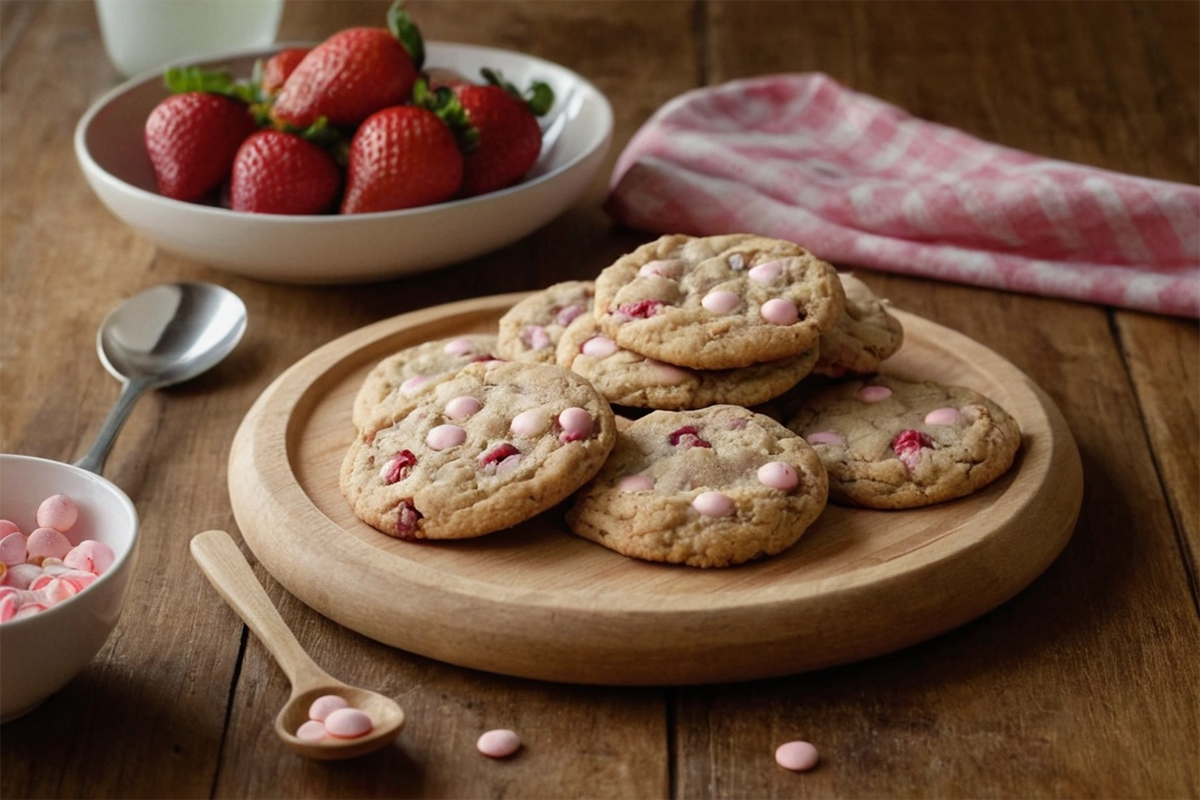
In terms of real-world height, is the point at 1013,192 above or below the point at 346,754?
below

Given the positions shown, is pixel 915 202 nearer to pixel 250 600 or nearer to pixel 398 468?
pixel 398 468

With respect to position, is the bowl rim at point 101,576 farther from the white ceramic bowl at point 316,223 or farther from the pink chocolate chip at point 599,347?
the white ceramic bowl at point 316,223

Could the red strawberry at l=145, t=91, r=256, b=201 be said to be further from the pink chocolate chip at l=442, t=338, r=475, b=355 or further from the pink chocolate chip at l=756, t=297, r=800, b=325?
the pink chocolate chip at l=756, t=297, r=800, b=325

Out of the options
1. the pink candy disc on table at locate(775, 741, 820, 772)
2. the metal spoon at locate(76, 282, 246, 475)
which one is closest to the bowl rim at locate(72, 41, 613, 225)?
the metal spoon at locate(76, 282, 246, 475)

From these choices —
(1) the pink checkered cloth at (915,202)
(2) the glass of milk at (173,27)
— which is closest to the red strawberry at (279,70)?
(1) the pink checkered cloth at (915,202)

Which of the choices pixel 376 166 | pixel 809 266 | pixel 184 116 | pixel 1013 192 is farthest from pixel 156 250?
pixel 1013 192

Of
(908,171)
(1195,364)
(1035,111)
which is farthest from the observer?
(1035,111)

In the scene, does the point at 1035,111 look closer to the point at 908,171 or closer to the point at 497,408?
the point at 908,171
